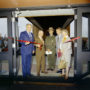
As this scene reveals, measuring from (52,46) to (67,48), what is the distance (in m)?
0.95

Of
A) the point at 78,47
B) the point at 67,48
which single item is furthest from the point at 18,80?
the point at 78,47

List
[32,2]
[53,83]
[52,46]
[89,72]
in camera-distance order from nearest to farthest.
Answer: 1. [53,83]
2. [32,2]
3. [89,72]
4. [52,46]

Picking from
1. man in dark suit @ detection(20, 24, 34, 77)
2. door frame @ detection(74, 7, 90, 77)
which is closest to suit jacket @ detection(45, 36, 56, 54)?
man in dark suit @ detection(20, 24, 34, 77)

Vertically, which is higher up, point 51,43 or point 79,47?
point 51,43

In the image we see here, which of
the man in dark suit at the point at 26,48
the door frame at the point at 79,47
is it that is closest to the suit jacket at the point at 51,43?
the man in dark suit at the point at 26,48

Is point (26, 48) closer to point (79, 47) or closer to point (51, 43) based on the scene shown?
point (51, 43)

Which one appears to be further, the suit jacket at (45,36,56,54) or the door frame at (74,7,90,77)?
the suit jacket at (45,36,56,54)

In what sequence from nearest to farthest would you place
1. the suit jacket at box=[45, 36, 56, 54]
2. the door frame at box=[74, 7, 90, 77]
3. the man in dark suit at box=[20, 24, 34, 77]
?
the door frame at box=[74, 7, 90, 77], the man in dark suit at box=[20, 24, 34, 77], the suit jacket at box=[45, 36, 56, 54]

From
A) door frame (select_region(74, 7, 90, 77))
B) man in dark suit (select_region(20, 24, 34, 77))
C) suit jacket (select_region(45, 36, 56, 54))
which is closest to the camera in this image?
door frame (select_region(74, 7, 90, 77))

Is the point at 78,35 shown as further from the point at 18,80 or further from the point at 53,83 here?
the point at 18,80

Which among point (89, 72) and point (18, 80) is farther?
point (89, 72)

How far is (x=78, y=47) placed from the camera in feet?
12.8

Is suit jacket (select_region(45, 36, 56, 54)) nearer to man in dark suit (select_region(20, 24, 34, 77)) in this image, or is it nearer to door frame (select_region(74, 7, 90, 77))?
man in dark suit (select_region(20, 24, 34, 77))

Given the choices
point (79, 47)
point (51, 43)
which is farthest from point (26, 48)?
point (79, 47)
